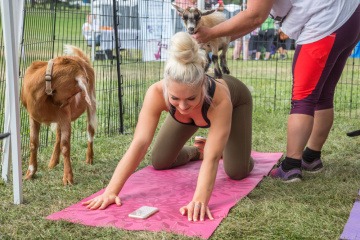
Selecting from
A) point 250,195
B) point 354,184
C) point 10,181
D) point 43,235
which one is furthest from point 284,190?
point 10,181

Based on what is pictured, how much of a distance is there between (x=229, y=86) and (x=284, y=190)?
82 centimetres

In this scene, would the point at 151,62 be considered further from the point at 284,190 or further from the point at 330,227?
the point at 330,227

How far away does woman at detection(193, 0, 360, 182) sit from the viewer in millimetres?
3605

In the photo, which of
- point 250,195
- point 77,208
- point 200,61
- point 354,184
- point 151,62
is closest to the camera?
point 200,61

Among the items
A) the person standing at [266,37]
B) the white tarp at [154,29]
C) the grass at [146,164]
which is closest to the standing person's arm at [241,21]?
the grass at [146,164]

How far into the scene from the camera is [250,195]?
352cm

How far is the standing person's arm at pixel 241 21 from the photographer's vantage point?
3.57 meters

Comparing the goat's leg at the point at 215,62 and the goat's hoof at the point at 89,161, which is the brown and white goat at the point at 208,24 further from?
A: the goat's hoof at the point at 89,161

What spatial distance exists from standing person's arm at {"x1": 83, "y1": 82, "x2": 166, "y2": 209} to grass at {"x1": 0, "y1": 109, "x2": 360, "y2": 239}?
1.01ft

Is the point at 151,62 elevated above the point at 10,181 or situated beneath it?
elevated above

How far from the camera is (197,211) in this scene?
9.75 feet

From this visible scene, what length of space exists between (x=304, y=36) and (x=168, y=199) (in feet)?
4.96

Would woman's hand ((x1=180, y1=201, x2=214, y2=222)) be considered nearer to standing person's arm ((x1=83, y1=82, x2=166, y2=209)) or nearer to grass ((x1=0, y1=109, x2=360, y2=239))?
grass ((x1=0, y1=109, x2=360, y2=239))

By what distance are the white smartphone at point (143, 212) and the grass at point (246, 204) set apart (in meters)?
0.22
